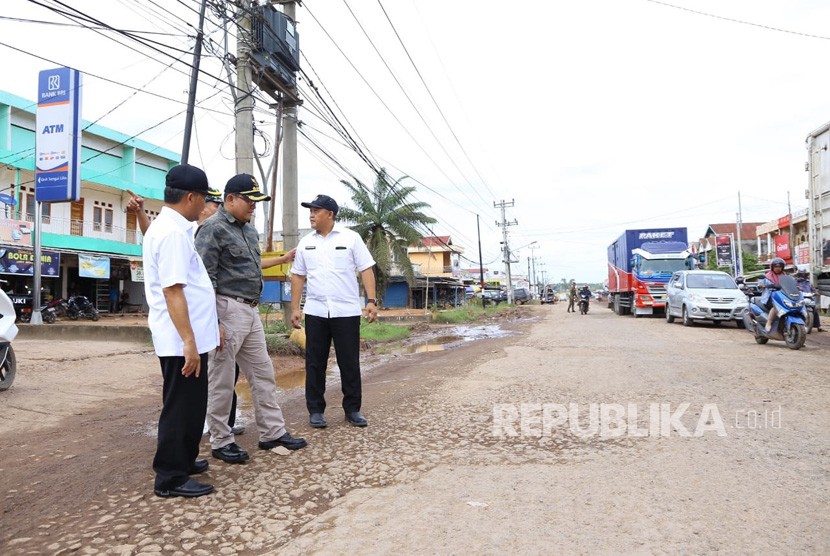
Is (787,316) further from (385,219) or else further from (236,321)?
(385,219)

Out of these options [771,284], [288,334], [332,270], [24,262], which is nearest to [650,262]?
[771,284]

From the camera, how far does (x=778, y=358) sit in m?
7.64

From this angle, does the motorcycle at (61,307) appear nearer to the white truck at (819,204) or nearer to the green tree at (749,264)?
the white truck at (819,204)

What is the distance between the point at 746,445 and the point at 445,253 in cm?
5629

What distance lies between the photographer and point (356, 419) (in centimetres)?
416

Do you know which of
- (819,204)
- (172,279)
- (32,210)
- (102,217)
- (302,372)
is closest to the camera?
(172,279)

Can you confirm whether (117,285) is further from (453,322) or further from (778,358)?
(778,358)

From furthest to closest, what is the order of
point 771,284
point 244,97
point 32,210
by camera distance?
1. point 32,210
2. point 771,284
3. point 244,97

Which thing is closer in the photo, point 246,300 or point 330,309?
point 246,300

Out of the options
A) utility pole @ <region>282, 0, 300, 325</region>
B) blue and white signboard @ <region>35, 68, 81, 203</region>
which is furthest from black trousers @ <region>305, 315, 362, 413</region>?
blue and white signboard @ <region>35, 68, 81, 203</region>

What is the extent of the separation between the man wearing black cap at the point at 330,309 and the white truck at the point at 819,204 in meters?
12.8

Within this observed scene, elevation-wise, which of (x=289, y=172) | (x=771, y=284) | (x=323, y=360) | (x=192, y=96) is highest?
(x=192, y=96)

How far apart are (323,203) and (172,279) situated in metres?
1.74

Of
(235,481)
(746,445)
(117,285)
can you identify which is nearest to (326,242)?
(235,481)
